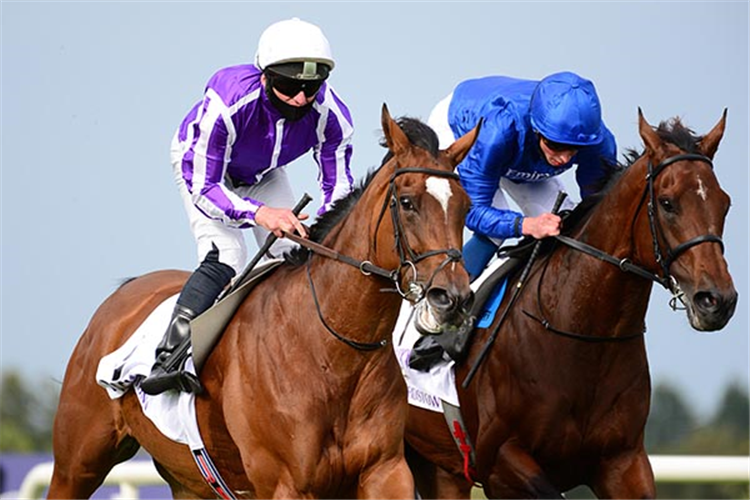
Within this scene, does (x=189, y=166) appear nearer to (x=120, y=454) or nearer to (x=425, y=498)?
(x=120, y=454)

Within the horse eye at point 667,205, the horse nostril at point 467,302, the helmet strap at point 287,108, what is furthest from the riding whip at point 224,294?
the horse eye at point 667,205

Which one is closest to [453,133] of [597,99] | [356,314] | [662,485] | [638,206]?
[597,99]

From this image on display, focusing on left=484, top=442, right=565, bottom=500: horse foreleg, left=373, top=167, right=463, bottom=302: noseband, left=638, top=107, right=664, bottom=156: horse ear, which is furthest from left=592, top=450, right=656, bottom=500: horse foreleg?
left=373, top=167, right=463, bottom=302: noseband

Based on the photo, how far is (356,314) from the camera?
16.8 ft

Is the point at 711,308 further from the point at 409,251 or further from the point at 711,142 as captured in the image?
the point at 409,251

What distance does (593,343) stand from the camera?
5844mm

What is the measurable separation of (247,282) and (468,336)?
1.09 m

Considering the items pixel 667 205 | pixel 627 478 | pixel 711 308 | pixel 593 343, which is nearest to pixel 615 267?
pixel 593 343

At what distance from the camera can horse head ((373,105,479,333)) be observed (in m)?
4.61

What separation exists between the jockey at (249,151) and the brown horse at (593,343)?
91 centimetres

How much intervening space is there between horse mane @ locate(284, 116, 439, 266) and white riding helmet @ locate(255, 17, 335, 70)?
1.47ft

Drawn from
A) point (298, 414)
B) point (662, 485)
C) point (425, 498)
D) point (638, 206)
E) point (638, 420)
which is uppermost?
point (638, 206)

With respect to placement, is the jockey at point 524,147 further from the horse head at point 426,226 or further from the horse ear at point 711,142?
the horse head at point 426,226

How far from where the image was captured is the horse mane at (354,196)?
5.00m
